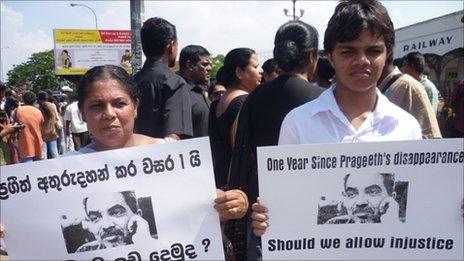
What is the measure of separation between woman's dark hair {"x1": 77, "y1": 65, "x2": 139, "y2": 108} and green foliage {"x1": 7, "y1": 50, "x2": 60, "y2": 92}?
8118 centimetres

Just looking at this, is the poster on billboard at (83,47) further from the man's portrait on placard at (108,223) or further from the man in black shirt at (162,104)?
the man's portrait on placard at (108,223)

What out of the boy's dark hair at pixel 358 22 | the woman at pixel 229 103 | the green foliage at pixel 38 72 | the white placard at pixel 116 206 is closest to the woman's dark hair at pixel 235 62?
the woman at pixel 229 103

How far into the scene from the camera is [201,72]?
14.7 ft

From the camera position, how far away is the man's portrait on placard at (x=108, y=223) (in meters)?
1.66

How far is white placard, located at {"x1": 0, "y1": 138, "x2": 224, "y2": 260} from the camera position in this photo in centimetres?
165

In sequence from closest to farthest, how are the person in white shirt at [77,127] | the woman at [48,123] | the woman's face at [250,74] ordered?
the woman's face at [250,74] → the woman at [48,123] → the person in white shirt at [77,127]

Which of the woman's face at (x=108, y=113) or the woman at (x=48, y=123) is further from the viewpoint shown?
the woman at (x=48, y=123)

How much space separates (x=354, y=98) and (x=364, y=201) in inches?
16.2

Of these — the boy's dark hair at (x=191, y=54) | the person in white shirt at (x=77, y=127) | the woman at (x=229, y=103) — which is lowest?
the person in white shirt at (x=77, y=127)

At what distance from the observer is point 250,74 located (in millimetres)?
3561

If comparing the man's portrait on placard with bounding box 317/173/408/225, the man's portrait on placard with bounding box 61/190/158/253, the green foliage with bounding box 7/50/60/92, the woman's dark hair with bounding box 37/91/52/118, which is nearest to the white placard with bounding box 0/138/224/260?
the man's portrait on placard with bounding box 61/190/158/253

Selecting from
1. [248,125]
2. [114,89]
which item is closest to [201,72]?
[248,125]

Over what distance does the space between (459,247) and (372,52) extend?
2.76ft

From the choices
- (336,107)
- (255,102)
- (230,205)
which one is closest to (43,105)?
(255,102)
